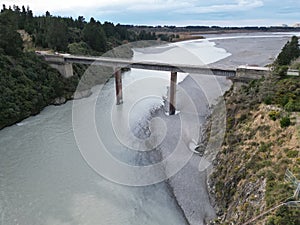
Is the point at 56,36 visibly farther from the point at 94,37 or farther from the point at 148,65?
the point at 148,65

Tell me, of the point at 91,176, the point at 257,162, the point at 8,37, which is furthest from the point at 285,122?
the point at 8,37

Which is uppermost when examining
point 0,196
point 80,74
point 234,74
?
point 234,74

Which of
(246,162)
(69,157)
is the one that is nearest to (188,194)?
(246,162)

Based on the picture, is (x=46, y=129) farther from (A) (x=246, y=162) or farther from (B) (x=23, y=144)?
(A) (x=246, y=162)

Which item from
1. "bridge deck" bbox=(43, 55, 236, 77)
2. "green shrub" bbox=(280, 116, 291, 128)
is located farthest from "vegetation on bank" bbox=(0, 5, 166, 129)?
"green shrub" bbox=(280, 116, 291, 128)

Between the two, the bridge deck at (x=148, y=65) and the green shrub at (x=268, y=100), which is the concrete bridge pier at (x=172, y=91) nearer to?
the bridge deck at (x=148, y=65)

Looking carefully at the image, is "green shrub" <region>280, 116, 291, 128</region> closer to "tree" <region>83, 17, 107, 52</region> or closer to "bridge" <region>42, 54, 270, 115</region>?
"bridge" <region>42, 54, 270, 115</region>

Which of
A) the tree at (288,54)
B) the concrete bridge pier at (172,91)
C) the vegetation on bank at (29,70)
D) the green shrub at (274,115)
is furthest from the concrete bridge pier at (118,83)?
the green shrub at (274,115)
